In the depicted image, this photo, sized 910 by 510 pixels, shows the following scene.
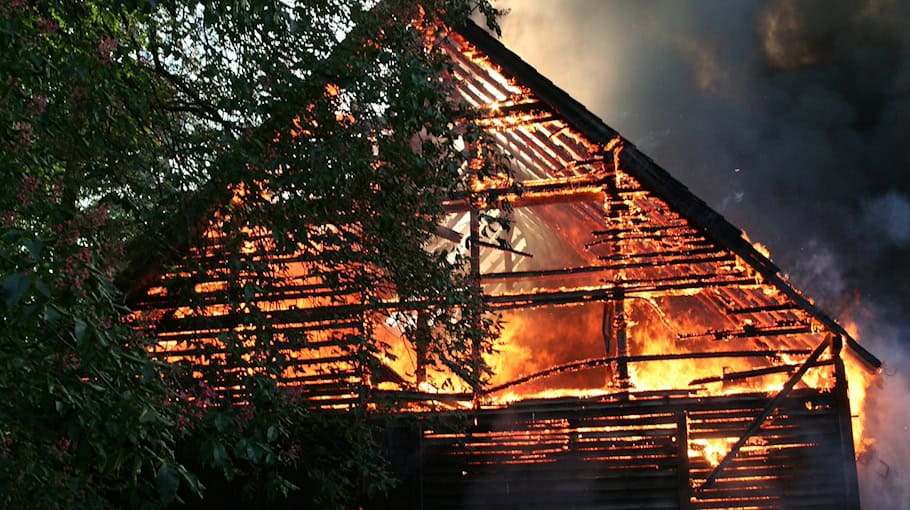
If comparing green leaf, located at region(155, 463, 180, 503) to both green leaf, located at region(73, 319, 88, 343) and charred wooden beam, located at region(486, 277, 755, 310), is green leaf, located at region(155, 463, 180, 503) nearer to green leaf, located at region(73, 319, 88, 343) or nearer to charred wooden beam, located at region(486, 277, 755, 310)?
green leaf, located at region(73, 319, 88, 343)

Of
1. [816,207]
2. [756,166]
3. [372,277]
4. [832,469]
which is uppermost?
[756,166]

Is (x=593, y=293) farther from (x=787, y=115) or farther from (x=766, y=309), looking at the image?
(x=787, y=115)

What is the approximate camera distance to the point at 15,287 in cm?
398

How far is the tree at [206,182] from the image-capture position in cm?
520

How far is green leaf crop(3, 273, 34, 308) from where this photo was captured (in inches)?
155

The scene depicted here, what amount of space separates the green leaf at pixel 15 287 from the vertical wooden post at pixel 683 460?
26.3ft

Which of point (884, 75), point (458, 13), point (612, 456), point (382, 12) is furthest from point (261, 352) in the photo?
point (884, 75)

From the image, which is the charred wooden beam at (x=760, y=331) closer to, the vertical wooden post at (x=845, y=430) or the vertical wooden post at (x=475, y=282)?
the vertical wooden post at (x=845, y=430)

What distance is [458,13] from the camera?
9281 millimetres

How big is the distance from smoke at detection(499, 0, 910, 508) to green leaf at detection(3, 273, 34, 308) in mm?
15689

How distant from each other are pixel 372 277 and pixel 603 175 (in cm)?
352

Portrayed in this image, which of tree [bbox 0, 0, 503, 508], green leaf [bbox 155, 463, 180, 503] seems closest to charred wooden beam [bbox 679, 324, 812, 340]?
tree [bbox 0, 0, 503, 508]

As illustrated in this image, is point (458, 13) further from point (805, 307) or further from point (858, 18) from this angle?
point (858, 18)

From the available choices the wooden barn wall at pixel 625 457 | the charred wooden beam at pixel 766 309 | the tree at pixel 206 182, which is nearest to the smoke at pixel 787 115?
the wooden barn wall at pixel 625 457
